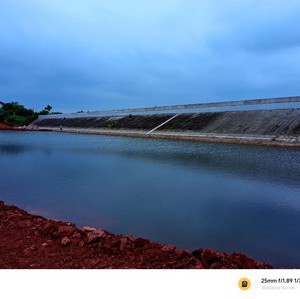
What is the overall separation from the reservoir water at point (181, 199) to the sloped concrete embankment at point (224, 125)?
10708mm

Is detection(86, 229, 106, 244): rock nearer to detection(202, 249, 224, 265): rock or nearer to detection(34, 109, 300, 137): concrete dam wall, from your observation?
detection(202, 249, 224, 265): rock

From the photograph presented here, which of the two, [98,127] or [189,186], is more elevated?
[98,127]

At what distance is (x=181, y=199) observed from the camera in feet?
28.6

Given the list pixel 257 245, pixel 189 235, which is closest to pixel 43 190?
pixel 189 235

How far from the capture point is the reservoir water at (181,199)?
19.4 ft

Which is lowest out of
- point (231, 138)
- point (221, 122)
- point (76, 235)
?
point (76, 235)

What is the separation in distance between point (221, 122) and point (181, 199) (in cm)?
2638

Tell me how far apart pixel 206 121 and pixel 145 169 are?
77.7 ft

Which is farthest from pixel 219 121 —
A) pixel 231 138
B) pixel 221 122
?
pixel 231 138

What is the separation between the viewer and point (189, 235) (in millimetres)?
5980
